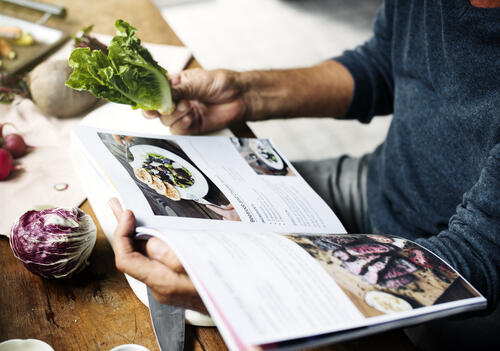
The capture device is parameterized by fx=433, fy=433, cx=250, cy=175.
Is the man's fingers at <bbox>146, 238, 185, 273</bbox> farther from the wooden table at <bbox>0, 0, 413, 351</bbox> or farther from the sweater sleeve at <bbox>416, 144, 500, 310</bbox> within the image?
the sweater sleeve at <bbox>416, 144, 500, 310</bbox>

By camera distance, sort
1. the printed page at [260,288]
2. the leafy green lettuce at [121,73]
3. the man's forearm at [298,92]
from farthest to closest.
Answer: the man's forearm at [298,92], the leafy green lettuce at [121,73], the printed page at [260,288]

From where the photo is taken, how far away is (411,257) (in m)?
0.67

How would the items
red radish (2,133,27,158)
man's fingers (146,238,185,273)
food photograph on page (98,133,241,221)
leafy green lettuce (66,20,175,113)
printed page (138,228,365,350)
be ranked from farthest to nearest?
red radish (2,133,27,158) → leafy green lettuce (66,20,175,113) → food photograph on page (98,133,241,221) → man's fingers (146,238,185,273) → printed page (138,228,365,350)

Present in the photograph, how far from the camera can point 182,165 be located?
834 millimetres

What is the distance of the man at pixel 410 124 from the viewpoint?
75 cm

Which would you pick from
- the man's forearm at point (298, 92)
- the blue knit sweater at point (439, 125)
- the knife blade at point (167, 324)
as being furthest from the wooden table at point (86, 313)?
the man's forearm at point (298, 92)

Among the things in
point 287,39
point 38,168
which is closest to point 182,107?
point 38,168

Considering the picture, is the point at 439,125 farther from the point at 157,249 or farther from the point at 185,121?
the point at 157,249

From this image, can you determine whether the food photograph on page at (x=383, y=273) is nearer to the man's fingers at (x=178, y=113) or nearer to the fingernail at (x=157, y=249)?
the fingernail at (x=157, y=249)

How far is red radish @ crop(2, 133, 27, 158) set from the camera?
93 cm

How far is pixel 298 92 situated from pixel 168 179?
1.73ft

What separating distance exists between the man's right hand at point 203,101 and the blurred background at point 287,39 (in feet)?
4.43

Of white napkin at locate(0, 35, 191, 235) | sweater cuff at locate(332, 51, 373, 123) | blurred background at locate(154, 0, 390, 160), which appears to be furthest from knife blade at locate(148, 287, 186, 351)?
blurred background at locate(154, 0, 390, 160)

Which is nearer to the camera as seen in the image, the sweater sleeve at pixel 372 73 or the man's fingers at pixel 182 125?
the man's fingers at pixel 182 125
